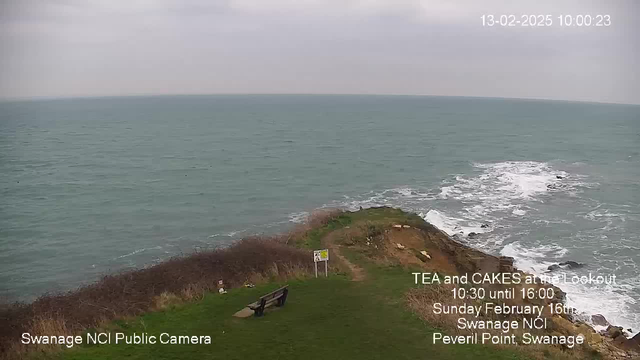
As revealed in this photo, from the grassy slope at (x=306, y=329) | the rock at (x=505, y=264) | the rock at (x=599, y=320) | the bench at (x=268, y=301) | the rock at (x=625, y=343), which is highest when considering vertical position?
the bench at (x=268, y=301)

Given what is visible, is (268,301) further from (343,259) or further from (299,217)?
(299,217)

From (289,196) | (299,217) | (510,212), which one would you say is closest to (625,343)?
Result: (510,212)

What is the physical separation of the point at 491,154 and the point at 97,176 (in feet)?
220

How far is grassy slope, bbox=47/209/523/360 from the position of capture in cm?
1473

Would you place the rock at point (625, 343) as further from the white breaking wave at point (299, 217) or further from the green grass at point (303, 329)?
the white breaking wave at point (299, 217)

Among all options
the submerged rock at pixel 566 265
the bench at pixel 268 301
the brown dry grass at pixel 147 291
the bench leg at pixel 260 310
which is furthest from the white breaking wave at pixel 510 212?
the bench leg at pixel 260 310

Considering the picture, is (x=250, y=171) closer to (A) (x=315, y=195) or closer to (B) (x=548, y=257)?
(A) (x=315, y=195)

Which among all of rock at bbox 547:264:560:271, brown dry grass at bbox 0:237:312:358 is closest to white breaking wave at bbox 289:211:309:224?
brown dry grass at bbox 0:237:312:358

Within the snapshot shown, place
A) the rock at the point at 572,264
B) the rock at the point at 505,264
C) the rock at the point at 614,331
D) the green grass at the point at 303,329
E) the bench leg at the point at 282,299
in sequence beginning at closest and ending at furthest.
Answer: the green grass at the point at 303,329 → the bench leg at the point at 282,299 → the rock at the point at 614,331 → the rock at the point at 505,264 → the rock at the point at 572,264

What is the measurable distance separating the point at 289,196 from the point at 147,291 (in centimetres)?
3311

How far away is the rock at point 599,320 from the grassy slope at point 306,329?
11.4m

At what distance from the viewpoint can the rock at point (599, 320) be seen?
2447 cm

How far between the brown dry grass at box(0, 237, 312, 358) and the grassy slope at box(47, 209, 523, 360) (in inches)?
36.5

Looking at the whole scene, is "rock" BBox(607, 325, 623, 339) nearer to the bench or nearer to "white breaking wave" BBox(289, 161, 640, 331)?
"white breaking wave" BBox(289, 161, 640, 331)
